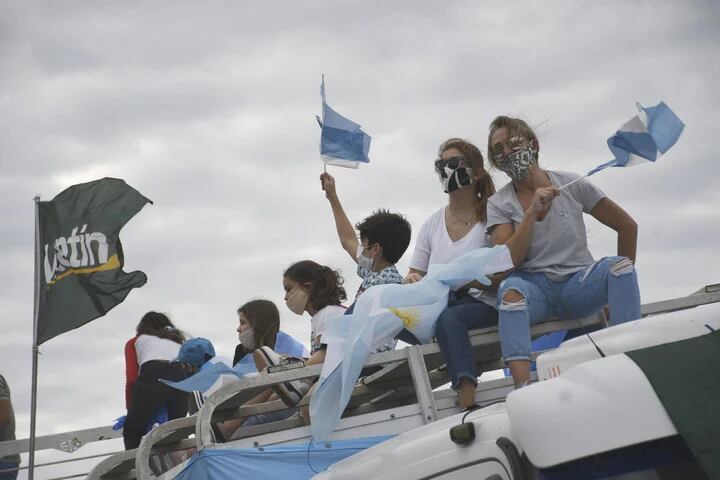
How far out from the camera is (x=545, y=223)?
22.8 ft

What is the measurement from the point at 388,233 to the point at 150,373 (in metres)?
3.34

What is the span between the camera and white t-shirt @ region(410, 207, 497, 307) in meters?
7.41

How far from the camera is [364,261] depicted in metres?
8.01

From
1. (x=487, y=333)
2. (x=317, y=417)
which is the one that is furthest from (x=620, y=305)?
(x=317, y=417)

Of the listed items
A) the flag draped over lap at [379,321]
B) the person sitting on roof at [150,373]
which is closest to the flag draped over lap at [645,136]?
the flag draped over lap at [379,321]

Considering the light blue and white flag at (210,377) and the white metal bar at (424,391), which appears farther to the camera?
the light blue and white flag at (210,377)

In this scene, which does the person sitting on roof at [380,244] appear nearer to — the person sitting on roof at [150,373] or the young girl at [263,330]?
the young girl at [263,330]

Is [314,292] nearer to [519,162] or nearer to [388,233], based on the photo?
[388,233]

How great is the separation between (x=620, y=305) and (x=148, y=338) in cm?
570

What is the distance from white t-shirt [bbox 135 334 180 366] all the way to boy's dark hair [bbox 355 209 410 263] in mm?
3253

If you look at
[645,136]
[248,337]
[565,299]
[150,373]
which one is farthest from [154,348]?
[645,136]

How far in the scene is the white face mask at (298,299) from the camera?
821 centimetres

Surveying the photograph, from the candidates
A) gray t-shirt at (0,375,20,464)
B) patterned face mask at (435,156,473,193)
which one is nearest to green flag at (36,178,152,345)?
gray t-shirt at (0,375,20,464)

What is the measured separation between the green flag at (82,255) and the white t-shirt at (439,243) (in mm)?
3695
